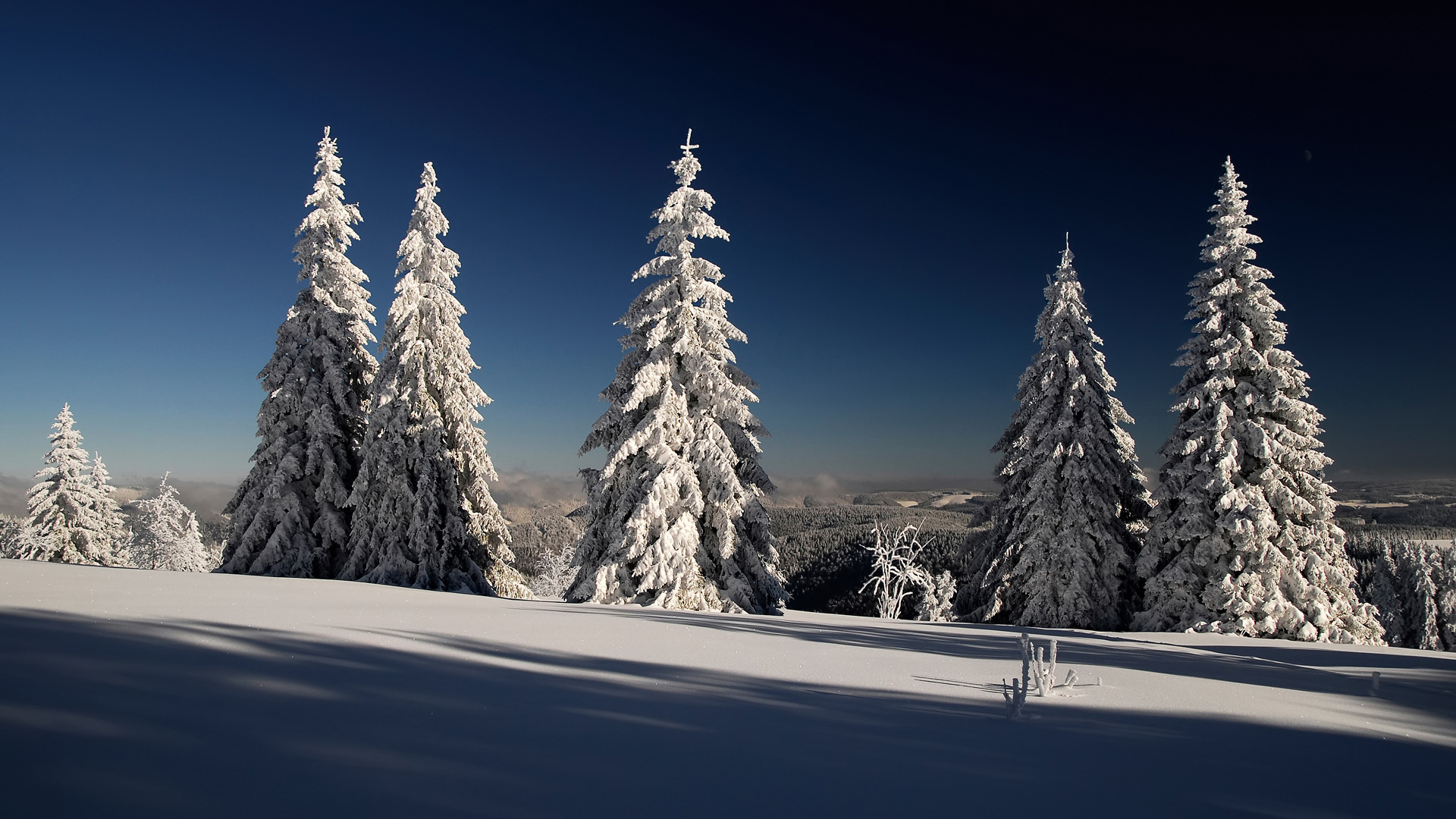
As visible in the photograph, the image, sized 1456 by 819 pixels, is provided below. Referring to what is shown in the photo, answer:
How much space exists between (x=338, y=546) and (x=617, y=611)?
13.4 meters

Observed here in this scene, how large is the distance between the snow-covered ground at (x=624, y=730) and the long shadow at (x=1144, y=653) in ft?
0.52

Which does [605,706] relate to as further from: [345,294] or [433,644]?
[345,294]

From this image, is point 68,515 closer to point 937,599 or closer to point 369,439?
point 369,439

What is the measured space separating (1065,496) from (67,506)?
42.3 metres

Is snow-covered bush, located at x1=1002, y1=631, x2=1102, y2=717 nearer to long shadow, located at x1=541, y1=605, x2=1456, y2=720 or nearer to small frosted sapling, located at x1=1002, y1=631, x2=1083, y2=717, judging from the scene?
small frosted sapling, located at x1=1002, y1=631, x2=1083, y2=717

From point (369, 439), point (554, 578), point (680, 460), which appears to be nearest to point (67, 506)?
point (369, 439)

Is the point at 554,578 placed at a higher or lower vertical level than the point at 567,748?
lower

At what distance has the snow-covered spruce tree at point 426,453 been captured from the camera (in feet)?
68.4

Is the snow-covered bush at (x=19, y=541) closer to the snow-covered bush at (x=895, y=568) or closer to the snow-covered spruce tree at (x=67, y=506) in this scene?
the snow-covered spruce tree at (x=67, y=506)

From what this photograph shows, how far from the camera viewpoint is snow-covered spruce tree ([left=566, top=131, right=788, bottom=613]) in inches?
666

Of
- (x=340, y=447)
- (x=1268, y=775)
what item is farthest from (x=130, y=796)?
(x=340, y=447)

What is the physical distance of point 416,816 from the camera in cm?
325

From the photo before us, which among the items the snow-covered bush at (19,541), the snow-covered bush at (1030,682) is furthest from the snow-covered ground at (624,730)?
the snow-covered bush at (19,541)

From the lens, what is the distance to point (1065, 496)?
2070cm
